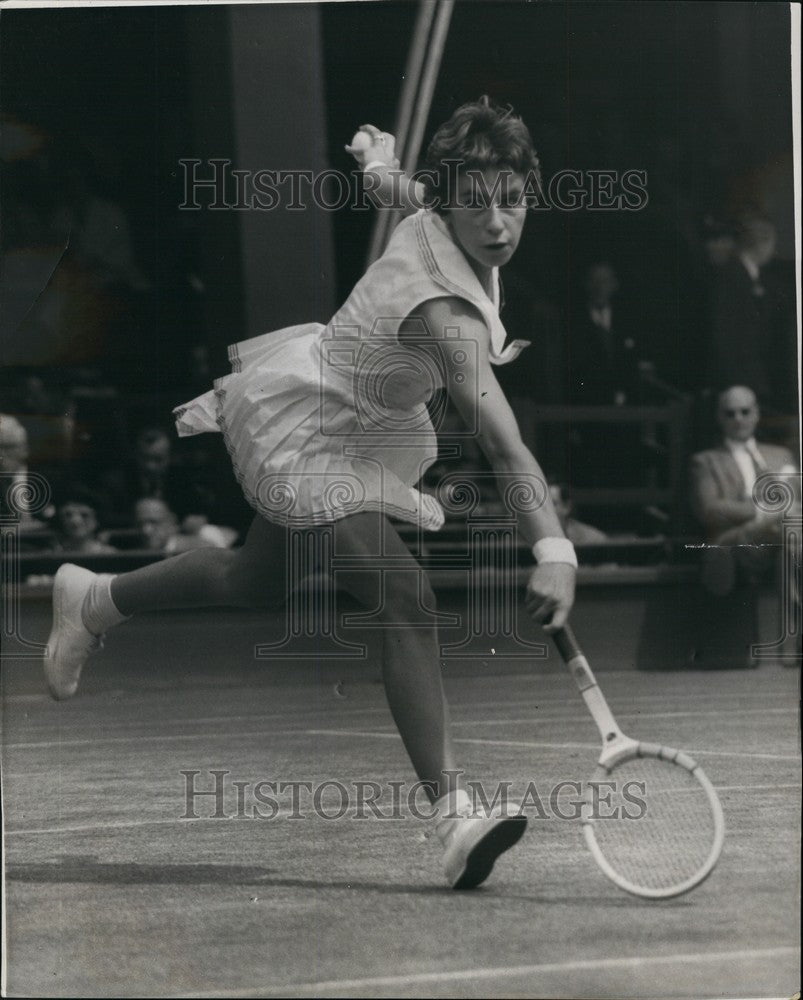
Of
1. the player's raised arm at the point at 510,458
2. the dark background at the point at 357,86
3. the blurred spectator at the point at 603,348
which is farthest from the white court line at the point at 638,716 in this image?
the player's raised arm at the point at 510,458

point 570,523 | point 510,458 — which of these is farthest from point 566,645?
point 570,523

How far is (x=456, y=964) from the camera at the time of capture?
3.56 m

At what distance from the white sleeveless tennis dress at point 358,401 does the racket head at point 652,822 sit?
2.99 ft

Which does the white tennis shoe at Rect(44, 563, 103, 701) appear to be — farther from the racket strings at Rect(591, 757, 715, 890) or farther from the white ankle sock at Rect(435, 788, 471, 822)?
the racket strings at Rect(591, 757, 715, 890)

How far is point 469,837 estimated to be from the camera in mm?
4117

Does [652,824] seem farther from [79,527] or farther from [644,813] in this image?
[79,527]

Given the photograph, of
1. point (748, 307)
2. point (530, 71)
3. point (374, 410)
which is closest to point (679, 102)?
point (748, 307)

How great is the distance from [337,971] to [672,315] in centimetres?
642

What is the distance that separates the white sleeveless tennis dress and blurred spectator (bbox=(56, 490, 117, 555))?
3.44 m

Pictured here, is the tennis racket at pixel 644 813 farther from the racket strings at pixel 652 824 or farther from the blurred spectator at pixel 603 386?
the blurred spectator at pixel 603 386

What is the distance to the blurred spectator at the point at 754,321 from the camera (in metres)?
8.03

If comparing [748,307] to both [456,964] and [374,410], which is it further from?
[456,964]

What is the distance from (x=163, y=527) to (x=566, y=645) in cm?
450

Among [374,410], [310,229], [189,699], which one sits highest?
[310,229]
